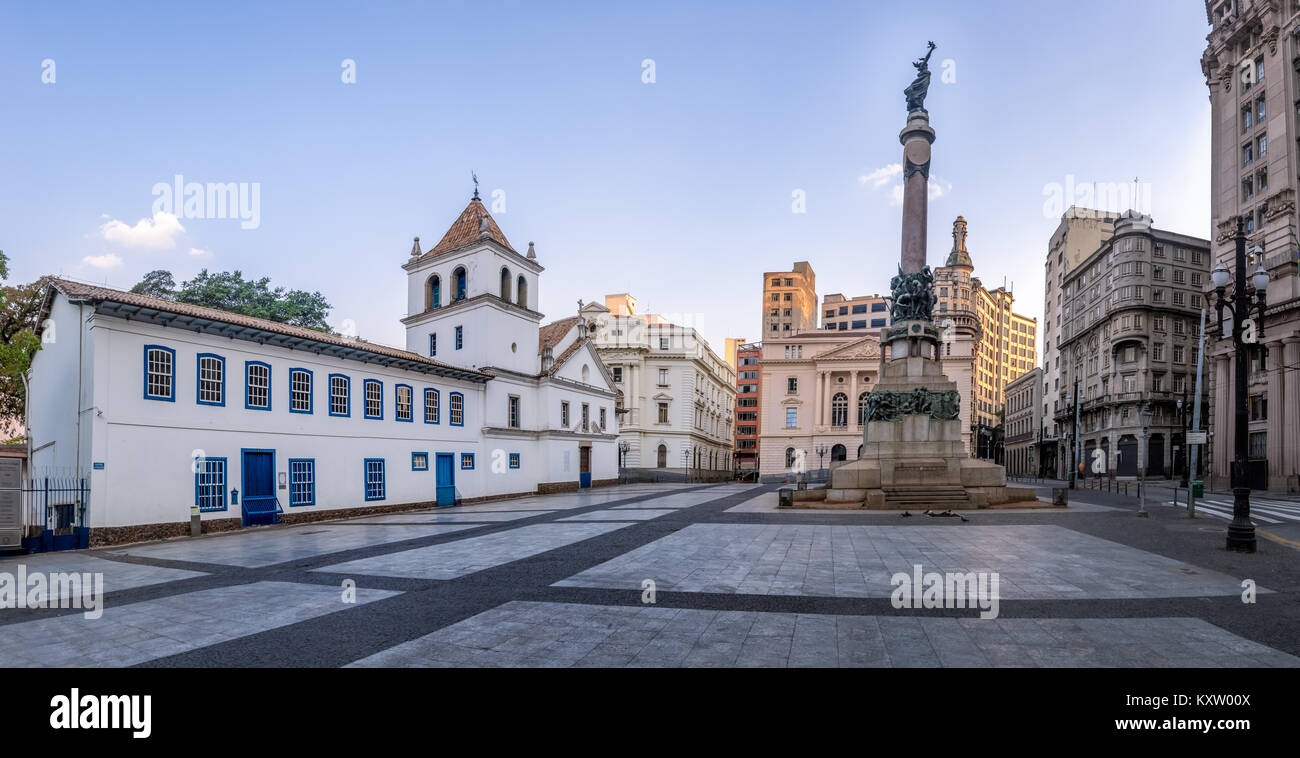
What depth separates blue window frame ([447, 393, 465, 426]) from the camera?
103 feet

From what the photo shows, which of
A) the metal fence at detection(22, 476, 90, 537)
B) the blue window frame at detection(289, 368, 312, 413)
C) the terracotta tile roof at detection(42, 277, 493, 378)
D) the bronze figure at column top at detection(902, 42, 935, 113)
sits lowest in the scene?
the metal fence at detection(22, 476, 90, 537)

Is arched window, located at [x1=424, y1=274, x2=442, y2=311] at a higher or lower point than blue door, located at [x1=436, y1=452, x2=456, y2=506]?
higher

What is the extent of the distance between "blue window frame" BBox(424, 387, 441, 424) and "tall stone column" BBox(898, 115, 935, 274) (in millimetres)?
23193

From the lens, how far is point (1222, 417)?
48.0 meters

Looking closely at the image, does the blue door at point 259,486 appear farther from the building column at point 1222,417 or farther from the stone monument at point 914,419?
the building column at point 1222,417

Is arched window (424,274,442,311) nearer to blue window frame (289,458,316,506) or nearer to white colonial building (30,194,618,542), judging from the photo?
white colonial building (30,194,618,542)

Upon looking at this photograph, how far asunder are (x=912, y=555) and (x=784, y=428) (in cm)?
6269

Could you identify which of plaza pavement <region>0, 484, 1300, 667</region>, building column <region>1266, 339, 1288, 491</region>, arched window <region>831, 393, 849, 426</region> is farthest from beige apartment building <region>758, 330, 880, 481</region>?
plaza pavement <region>0, 484, 1300, 667</region>

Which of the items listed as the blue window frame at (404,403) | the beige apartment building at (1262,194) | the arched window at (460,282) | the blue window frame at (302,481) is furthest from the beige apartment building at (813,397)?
the blue window frame at (302,481)

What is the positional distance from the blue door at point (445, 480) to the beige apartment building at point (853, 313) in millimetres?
100546

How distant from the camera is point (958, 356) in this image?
7288 centimetres
